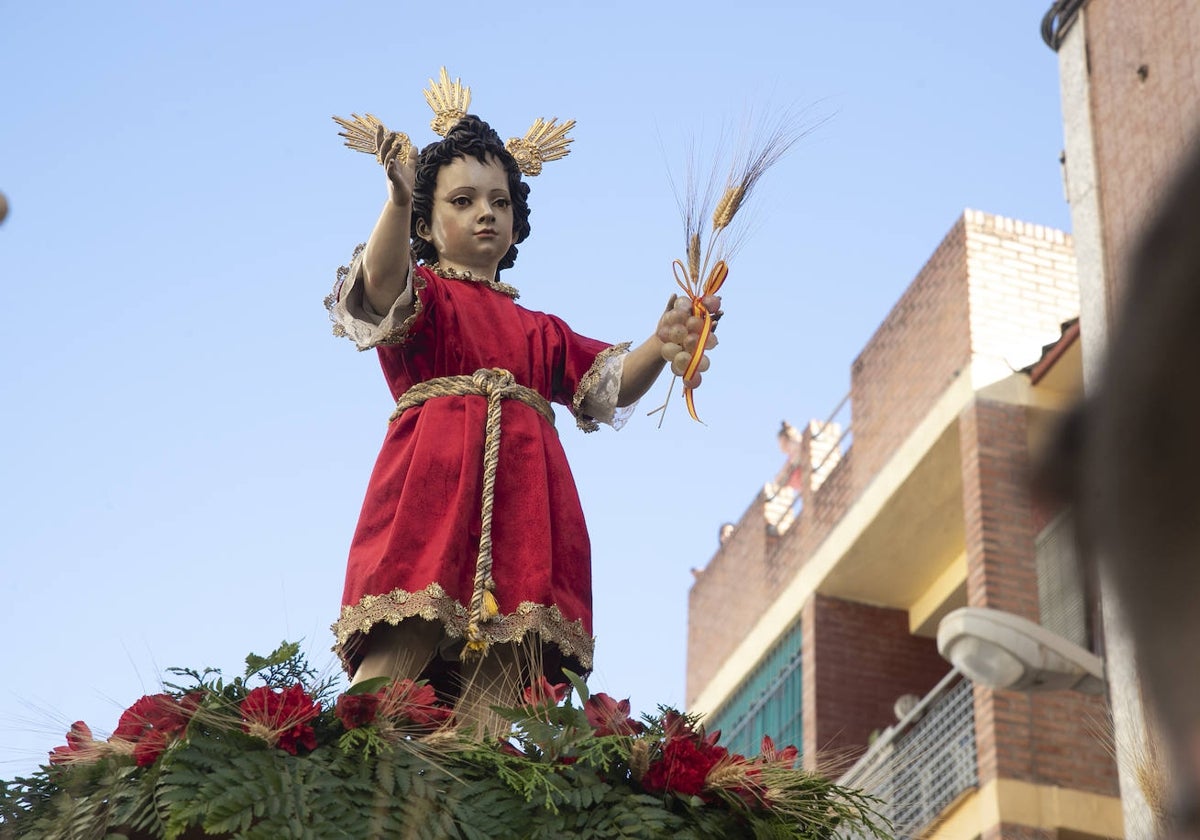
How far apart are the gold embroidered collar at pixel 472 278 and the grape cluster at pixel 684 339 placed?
578mm

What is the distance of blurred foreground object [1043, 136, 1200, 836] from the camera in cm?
75

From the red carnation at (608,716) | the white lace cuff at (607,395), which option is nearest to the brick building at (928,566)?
Result: the white lace cuff at (607,395)

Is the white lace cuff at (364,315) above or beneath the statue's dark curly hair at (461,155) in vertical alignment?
beneath

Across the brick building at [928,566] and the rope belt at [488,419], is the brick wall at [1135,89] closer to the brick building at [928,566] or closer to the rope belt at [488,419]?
the brick building at [928,566]

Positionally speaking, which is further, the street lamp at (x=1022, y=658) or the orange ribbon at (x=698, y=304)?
the street lamp at (x=1022, y=658)

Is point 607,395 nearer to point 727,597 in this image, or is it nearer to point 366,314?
point 366,314

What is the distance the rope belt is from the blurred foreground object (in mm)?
3646

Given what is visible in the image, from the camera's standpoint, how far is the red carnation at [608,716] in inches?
151

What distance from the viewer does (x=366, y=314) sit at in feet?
15.5

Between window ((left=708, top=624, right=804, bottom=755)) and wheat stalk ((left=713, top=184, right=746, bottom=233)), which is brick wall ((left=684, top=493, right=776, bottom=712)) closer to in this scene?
window ((left=708, top=624, right=804, bottom=755))

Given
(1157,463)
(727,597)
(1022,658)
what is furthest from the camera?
(727,597)

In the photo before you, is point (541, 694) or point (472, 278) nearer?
point (541, 694)

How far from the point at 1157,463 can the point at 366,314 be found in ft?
13.4

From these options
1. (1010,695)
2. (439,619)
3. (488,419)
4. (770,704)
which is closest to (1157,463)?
(439,619)
